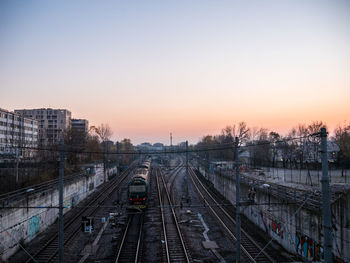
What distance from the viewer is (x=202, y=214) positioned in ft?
83.6

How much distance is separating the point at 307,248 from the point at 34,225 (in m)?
18.3

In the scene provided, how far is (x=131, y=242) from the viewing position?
706 inches

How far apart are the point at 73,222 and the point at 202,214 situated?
11.8 metres

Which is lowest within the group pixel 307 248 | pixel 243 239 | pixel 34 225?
pixel 243 239

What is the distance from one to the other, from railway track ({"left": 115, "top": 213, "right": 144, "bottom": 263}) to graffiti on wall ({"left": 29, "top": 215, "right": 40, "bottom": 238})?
6.60 m

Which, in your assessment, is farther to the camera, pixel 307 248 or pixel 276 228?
pixel 276 228

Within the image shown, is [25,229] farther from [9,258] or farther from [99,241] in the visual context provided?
[99,241]

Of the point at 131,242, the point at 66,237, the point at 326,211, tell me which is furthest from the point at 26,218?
the point at 326,211

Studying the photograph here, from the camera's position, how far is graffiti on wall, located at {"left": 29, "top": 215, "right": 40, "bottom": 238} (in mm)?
18778

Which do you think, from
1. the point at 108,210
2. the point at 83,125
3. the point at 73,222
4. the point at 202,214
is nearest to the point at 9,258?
the point at 73,222

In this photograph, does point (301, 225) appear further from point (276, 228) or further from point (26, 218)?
point (26, 218)

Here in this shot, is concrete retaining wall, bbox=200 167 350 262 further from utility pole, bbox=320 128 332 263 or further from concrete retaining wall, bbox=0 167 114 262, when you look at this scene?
concrete retaining wall, bbox=0 167 114 262

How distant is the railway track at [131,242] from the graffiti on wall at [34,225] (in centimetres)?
660

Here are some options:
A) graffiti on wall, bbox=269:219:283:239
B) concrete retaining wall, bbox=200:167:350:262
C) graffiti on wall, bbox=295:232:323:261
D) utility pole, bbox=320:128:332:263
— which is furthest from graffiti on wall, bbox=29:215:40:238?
utility pole, bbox=320:128:332:263
